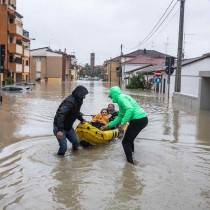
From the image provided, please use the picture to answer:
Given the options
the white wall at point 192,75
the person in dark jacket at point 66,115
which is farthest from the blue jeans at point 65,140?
the white wall at point 192,75

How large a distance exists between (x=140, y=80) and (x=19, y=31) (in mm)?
18841

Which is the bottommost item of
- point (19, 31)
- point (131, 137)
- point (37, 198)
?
point (37, 198)

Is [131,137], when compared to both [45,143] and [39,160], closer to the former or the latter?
[39,160]

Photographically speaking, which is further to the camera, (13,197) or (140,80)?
(140,80)

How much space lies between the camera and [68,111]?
837 centimetres

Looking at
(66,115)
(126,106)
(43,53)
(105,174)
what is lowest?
(105,174)

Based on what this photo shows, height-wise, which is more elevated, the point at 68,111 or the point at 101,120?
the point at 68,111

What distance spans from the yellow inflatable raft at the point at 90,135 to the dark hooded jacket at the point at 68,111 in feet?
3.03

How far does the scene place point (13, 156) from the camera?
8773mm

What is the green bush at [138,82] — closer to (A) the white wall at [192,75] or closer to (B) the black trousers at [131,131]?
(A) the white wall at [192,75]

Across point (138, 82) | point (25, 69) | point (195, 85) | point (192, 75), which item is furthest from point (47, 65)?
point (195, 85)

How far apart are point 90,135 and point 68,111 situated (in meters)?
1.47

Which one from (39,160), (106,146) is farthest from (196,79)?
(39,160)

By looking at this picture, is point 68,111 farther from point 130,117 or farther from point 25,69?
point 25,69
